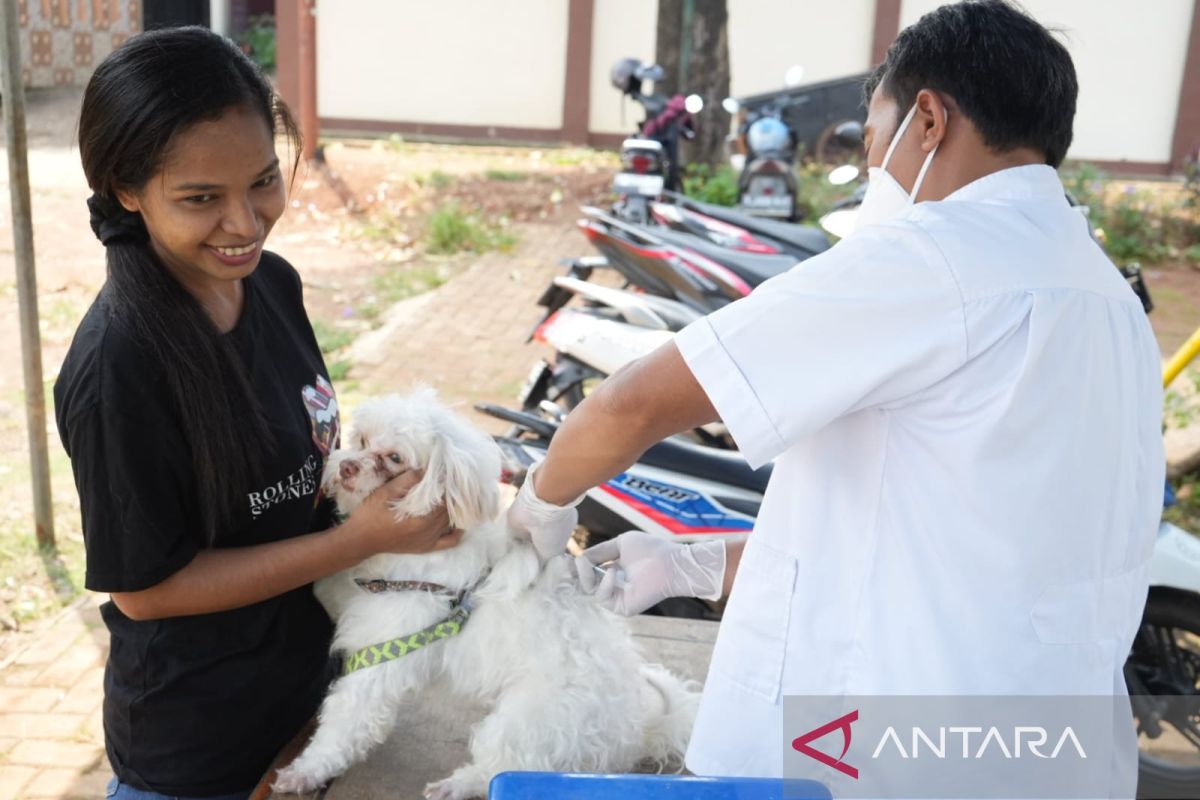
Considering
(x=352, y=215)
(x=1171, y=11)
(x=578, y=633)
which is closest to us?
(x=578, y=633)

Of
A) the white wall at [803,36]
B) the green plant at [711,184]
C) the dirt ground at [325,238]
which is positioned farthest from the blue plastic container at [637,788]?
the white wall at [803,36]

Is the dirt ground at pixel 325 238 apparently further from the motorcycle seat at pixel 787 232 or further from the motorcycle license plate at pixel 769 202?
the motorcycle seat at pixel 787 232

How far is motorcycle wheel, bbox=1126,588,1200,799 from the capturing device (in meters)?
3.42

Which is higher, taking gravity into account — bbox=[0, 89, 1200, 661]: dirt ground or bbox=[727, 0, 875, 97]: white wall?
bbox=[727, 0, 875, 97]: white wall

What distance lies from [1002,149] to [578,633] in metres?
1.28

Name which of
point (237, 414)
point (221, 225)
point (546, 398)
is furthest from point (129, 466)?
point (546, 398)

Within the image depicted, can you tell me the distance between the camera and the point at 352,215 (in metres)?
12.4

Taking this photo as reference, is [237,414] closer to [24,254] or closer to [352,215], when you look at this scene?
[24,254]

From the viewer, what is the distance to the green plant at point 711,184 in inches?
438

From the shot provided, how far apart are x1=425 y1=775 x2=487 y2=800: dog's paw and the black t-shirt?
31 cm

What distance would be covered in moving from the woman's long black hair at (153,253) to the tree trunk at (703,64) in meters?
11.2

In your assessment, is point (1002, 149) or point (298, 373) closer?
point (1002, 149)

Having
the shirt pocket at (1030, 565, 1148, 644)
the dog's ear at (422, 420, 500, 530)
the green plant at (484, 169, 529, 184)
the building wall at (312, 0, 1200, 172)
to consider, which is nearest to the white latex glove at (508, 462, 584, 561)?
the dog's ear at (422, 420, 500, 530)

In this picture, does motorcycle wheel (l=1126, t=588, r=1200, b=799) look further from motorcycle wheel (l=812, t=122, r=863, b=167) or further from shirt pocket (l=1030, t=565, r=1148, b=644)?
motorcycle wheel (l=812, t=122, r=863, b=167)
